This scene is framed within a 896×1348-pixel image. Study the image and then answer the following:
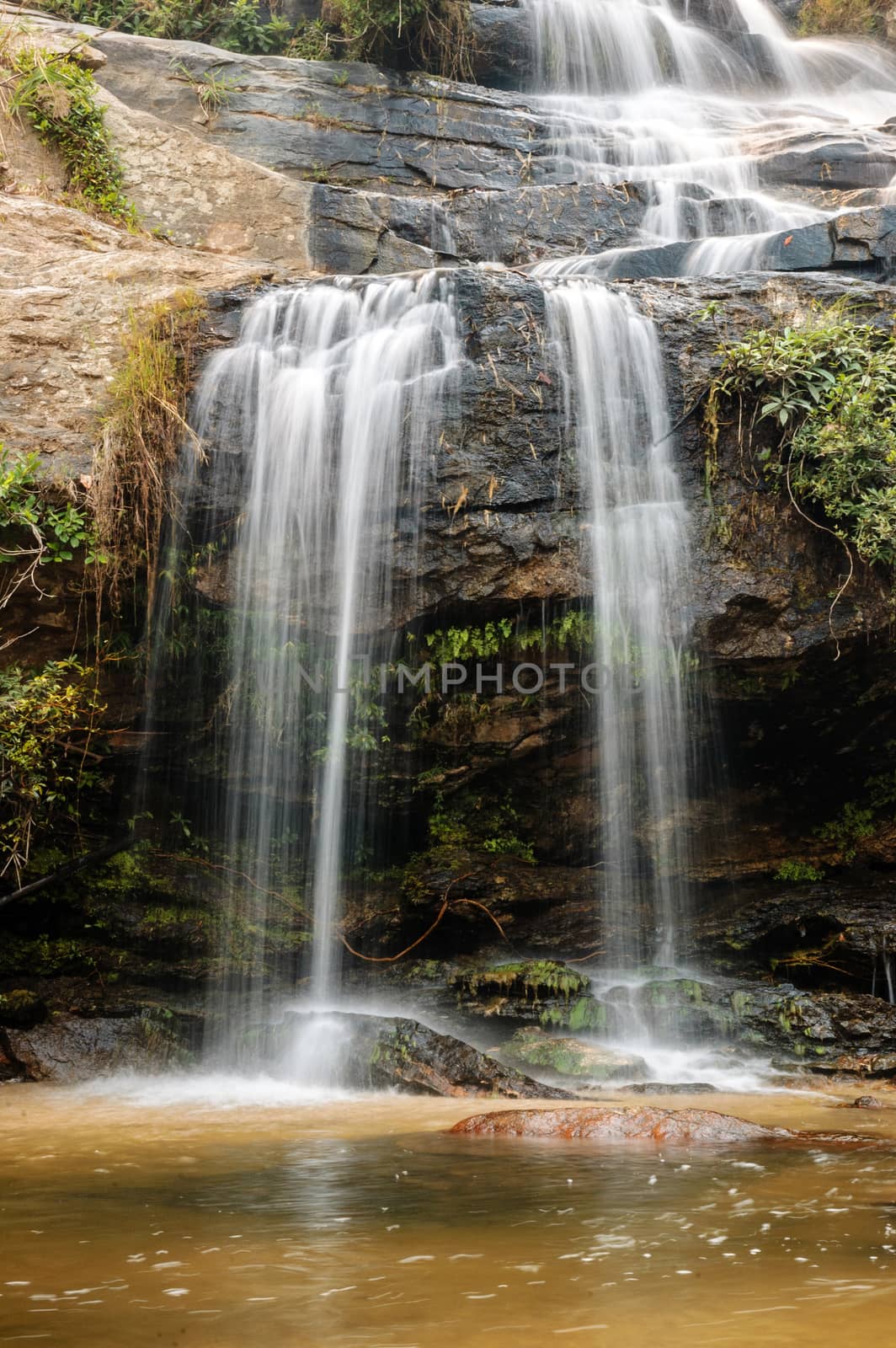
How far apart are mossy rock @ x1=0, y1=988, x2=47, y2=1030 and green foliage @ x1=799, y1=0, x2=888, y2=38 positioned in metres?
21.2

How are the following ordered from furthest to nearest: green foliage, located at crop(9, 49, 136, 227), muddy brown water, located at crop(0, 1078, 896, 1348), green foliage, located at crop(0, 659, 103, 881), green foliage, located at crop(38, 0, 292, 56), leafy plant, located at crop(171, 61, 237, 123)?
green foliage, located at crop(38, 0, 292, 56) → leafy plant, located at crop(171, 61, 237, 123) → green foliage, located at crop(9, 49, 136, 227) → green foliage, located at crop(0, 659, 103, 881) → muddy brown water, located at crop(0, 1078, 896, 1348)

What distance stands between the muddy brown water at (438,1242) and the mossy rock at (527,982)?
269 centimetres

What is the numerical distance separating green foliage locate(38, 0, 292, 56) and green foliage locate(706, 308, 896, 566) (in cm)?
1081

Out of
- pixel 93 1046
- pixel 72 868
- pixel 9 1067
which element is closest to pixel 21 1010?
pixel 9 1067

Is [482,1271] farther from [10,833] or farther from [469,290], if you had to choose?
[469,290]

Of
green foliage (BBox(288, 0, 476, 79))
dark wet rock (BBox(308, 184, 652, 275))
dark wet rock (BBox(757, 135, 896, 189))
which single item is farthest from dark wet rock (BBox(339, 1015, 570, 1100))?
green foliage (BBox(288, 0, 476, 79))

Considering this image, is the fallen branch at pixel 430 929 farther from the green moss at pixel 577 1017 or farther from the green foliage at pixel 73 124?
the green foliage at pixel 73 124

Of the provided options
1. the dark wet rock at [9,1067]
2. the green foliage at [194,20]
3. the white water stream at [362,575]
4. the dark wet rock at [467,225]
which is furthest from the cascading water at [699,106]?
the dark wet rock at [9,1067]

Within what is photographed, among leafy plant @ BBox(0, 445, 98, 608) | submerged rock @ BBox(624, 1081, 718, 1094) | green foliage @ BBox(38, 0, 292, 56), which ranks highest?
green foliage @ BBox(38, 0, 292, 56)

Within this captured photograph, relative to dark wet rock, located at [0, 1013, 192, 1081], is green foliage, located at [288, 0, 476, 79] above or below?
above

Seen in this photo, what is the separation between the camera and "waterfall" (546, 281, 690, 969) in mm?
7484

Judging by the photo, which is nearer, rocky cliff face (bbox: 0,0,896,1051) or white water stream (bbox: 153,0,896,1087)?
rocky cliff face (bbox: 0,0,896,1051)

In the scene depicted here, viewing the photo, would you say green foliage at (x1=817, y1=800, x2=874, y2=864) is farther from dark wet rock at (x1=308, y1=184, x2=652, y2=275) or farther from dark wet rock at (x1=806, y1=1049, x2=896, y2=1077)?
dark wet rock at (x1=308, y1=184, x2=652, y2=275)

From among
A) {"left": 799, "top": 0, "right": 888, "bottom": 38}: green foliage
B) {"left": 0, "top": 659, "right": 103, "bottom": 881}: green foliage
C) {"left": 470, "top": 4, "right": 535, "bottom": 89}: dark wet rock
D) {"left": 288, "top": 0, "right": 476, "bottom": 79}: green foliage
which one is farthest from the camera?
{"left": 799, "top": 0, "right": 888, "bottom": 38}: green foliage
